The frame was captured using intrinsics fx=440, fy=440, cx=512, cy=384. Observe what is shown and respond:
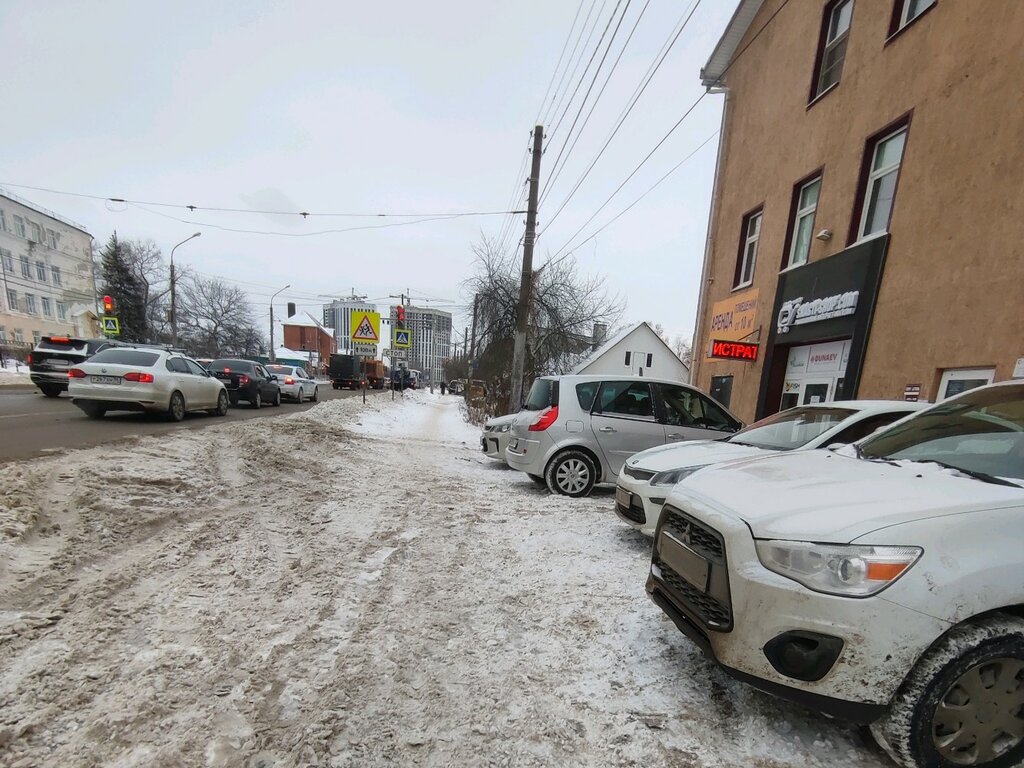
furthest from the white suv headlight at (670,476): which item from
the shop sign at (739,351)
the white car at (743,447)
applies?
the shop sign at (739,351)

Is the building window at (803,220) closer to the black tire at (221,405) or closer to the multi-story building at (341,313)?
the black tire at (221,405)

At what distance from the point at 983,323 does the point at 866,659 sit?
20.4 feet

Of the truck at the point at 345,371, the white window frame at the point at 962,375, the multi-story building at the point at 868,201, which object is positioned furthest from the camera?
the truck at the point at 345,371

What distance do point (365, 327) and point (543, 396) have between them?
9.55 metres

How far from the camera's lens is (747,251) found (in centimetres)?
1119

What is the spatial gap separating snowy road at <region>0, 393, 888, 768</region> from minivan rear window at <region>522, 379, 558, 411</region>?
1.88m

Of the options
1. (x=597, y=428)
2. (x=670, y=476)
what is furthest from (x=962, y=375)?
(x=670, y=476)

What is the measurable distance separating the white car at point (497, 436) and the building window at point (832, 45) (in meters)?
8.96

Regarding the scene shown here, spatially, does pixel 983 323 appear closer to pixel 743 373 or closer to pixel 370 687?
pixel 743 373

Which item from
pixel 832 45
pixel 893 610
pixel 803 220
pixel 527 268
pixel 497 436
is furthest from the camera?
pixel 527 268

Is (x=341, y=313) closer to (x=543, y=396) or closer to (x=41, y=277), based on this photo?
(x=41, y=277)

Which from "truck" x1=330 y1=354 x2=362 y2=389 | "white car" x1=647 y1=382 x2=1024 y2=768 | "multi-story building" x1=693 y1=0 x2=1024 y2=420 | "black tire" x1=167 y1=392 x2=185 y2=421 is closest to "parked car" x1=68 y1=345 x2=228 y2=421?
"black tire" x1=167 y1=392 x2=185 y2=421

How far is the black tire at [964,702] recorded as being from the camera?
5.60 feet

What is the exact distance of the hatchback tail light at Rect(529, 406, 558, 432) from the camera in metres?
5.89
